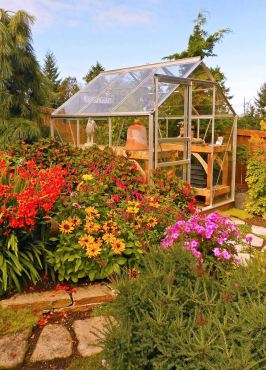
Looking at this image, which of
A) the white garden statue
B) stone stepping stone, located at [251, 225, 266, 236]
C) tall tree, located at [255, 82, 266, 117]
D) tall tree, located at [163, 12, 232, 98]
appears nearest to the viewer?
stone stepping stone, located at [251, 225, 266, 236]

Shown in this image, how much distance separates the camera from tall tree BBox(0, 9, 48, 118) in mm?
5941

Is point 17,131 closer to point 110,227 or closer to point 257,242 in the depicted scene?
point 110,227

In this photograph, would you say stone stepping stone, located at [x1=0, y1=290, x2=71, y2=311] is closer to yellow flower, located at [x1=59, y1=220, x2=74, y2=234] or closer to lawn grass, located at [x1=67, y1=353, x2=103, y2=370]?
yellow flower, located at [x1=59, y1=220, x2=74, y2=234]

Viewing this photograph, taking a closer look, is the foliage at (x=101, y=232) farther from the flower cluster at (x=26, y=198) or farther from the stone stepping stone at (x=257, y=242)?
the stone stepping stone at (x=257, y=242)

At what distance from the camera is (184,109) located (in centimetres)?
541

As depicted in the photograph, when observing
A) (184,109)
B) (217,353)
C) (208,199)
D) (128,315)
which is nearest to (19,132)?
(184,109)

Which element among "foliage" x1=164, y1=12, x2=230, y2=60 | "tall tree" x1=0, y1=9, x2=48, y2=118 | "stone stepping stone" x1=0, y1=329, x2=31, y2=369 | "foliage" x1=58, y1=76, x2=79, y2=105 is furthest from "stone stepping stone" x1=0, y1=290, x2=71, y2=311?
"foliage" x1=58, y1=76, x2=79, y2=105

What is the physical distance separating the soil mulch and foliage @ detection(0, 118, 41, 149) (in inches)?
159

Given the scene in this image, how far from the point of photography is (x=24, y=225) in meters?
2.74

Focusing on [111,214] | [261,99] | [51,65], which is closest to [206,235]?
[111,214]

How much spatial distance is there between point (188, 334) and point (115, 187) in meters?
2.45

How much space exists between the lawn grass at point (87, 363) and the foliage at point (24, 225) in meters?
0.88

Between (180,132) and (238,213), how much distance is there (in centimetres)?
170

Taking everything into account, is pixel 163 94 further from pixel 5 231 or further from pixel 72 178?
pixel 5 231
